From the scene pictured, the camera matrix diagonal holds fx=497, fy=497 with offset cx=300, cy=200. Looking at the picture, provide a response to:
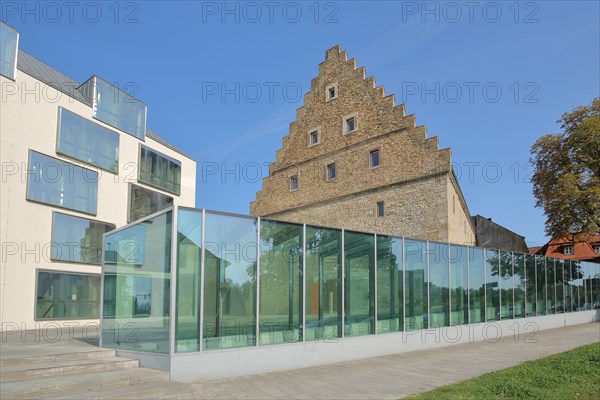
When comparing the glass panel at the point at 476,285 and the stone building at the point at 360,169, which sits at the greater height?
the stone building at the point at 360,169

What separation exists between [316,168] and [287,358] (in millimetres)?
22362

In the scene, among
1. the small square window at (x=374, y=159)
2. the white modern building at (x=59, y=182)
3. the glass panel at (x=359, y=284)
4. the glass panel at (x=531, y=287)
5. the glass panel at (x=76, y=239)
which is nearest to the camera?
the glass panel at (x=359, y=284)

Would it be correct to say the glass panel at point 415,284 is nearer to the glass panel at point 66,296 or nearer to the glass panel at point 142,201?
the glass panel at point 66,296

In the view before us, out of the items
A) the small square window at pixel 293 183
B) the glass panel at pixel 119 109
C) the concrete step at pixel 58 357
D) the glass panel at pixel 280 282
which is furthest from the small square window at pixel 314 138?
the concrete step at pixel 58 357

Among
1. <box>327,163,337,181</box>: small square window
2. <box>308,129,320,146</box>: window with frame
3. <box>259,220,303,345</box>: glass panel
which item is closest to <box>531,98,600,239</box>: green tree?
<box>327,163,337,181</box>: small square window

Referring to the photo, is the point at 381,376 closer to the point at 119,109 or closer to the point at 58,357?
the point at 58,357

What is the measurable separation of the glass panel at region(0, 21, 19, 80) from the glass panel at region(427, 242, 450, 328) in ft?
57.1

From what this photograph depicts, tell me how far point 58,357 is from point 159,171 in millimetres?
20395

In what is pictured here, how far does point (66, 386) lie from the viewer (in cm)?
787

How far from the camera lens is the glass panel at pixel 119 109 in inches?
977

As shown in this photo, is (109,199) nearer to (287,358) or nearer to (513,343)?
(287,358)

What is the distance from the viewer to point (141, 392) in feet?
26.1

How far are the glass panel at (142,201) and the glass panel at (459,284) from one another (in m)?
16.7

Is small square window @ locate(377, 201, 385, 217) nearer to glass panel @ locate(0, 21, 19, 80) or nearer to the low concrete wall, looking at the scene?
the low concrete wall
